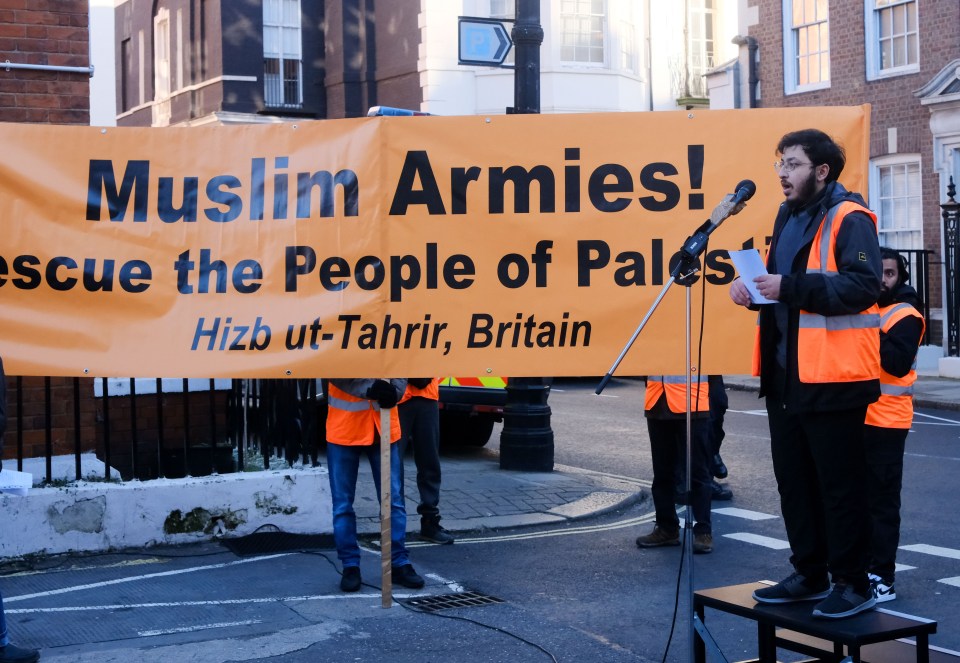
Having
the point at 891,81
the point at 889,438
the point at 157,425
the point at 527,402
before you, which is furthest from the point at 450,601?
the point at 891,81

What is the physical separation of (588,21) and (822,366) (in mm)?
24115

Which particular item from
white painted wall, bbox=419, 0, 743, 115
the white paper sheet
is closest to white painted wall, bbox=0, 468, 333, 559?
the white paper sheet

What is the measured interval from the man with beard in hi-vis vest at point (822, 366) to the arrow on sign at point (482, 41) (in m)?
6.65

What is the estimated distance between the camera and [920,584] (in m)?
6.98

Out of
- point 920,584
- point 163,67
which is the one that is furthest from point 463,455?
point 163,67

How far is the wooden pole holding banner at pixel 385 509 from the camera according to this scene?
6.45 metres

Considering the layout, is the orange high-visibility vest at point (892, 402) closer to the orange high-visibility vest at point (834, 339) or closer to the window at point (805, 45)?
the orange high-visibility vest at point (834, 339)

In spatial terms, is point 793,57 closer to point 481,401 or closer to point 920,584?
point 481,401

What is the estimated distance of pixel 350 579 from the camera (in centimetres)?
689

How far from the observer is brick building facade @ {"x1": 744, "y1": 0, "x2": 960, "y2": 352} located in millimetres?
21375

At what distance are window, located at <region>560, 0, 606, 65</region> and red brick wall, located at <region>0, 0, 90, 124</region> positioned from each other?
1983 cm

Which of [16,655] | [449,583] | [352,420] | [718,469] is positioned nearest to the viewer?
[16,655]

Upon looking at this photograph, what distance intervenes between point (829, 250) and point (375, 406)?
10.2ft

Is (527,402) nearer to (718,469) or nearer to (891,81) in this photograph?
(718,469)
